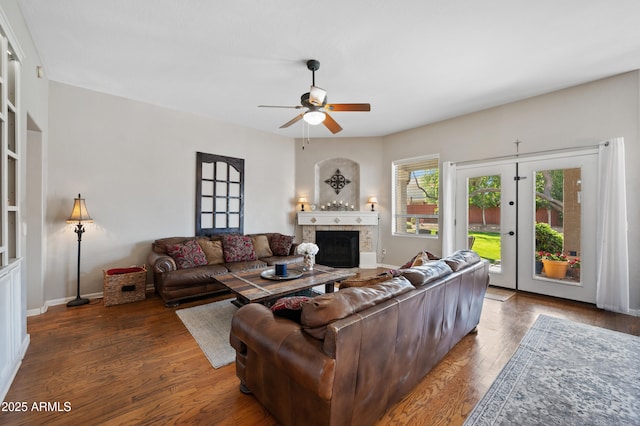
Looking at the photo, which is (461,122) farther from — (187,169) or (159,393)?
(159,393)

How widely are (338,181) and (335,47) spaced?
3.51 meters

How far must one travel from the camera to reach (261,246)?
4.78 metres

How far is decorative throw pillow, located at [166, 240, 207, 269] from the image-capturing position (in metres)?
3.64

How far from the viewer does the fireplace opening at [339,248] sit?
580 centimetres

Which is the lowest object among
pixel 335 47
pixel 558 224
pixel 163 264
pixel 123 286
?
pixel 123 286

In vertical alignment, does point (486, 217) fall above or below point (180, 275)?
above

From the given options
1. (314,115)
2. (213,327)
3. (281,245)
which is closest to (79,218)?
(213,327)

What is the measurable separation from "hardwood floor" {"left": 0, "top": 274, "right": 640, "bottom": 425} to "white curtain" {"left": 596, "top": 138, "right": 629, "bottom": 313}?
0.96ft

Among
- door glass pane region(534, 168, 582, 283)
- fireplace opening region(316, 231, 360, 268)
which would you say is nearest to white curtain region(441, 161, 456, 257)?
door glass pane region(534, 168, 582, 283)

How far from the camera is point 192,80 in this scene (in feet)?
11.2

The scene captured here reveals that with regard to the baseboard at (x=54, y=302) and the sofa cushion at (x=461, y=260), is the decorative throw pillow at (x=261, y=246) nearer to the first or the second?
the baseboard at (x=54, y=302)

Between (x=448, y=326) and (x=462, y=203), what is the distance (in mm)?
3187

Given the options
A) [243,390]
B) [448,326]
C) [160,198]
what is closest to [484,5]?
[448,326]

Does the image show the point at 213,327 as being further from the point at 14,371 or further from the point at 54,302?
the point at 54,302
